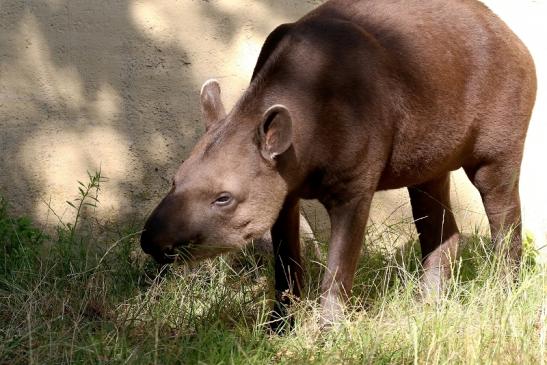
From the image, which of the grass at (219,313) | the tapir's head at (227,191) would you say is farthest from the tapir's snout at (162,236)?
the grass at (219,313)

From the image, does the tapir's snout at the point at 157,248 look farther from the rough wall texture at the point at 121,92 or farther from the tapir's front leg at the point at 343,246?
the rough wall texture at the point at 121,92

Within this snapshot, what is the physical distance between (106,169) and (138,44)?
1.04 metres

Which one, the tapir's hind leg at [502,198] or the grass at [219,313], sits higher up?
the tapir's hind leg at [502,198]

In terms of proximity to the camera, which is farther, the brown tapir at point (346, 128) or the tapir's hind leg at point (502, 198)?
the tapir's hind leg at point (502, 198)

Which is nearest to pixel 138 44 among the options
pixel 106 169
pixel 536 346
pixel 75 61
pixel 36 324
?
pixel 75 61

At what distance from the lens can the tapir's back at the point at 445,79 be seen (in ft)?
20.5

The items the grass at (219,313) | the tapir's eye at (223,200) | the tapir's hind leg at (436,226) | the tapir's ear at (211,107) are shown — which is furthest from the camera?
the tapir's hind leg at (436,226)

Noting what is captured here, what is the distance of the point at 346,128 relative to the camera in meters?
5.88

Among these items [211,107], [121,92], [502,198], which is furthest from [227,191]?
[121,92]

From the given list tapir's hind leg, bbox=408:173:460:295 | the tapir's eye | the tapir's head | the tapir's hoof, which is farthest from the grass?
the tapir's eye

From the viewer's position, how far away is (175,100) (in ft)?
26.1

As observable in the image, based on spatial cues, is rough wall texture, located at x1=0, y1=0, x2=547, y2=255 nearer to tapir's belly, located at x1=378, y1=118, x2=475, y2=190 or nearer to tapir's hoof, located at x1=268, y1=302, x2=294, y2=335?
tapir's belly, located at x1=378, y1=118, x2=475, y2=190

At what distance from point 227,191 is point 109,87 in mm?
2454

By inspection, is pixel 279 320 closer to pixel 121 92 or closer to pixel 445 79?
pixel 445 79
